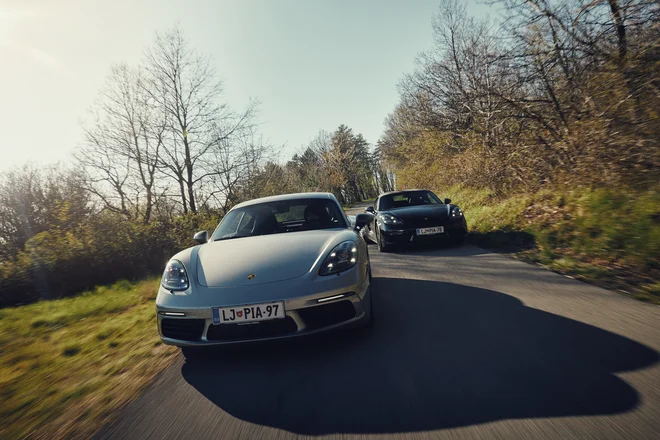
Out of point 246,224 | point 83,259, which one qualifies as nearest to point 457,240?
point 246,224

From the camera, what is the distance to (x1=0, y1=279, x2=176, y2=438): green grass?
7.77ft

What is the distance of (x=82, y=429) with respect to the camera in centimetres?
218

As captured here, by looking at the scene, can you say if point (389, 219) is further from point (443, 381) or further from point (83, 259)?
point (83, 259)

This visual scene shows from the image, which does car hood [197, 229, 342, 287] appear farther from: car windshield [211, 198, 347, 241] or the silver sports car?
car windshield [211, 198, 347, 241]

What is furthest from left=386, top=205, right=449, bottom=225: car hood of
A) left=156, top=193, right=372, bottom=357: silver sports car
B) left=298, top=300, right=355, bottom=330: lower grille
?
left=298, top=300, right=355, bottom=330: lower grille

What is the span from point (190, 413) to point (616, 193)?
6.54 metres

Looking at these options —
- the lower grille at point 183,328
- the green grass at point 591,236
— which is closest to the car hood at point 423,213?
the green grass at point 591,236

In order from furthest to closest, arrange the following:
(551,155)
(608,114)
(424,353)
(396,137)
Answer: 1. (396,137)
2. (551,155)
3. (608,114)
4. (424,353)

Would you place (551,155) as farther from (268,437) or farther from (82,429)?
(82,429)

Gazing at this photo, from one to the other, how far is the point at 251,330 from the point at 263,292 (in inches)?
11.0

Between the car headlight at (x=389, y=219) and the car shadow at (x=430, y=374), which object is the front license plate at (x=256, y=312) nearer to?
the car shadow at (x=430, y=374)

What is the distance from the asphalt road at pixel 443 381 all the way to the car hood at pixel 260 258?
56 cm

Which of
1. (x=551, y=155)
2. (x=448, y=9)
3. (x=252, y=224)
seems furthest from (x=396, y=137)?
(x=252, y=224)

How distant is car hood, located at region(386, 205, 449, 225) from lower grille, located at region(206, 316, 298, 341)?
5.36 m
